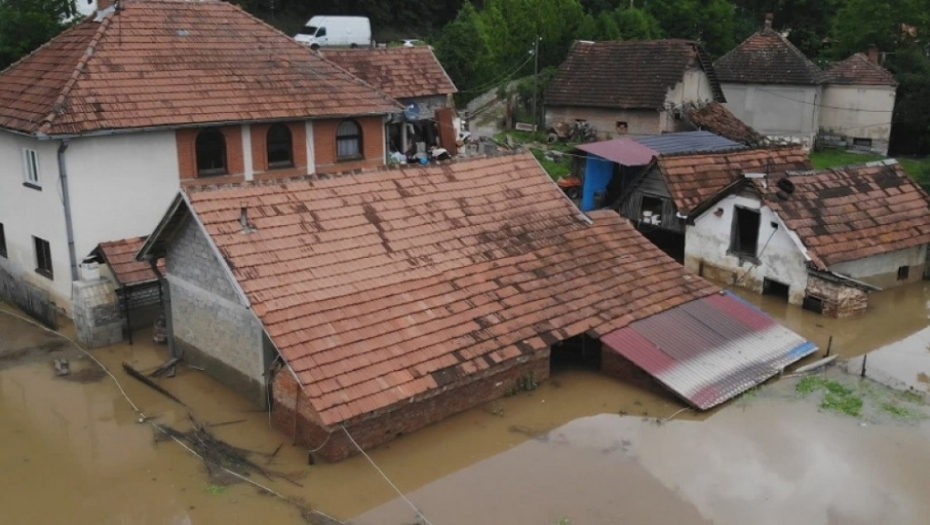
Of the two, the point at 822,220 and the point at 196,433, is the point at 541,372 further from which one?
the point at 822,220

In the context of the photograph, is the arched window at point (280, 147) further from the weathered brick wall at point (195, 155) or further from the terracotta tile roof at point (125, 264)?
the terracotta tile roof at point (125, 264)

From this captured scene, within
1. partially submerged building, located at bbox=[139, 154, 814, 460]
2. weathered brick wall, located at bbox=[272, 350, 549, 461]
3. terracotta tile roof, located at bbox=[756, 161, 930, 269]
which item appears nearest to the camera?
weathered brick wall, located at bbox=[272, 350, 549, 461]

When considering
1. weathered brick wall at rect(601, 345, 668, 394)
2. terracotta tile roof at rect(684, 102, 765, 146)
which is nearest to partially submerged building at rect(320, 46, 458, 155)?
terracotta tile roof at rect(684, 102, 765, 146)

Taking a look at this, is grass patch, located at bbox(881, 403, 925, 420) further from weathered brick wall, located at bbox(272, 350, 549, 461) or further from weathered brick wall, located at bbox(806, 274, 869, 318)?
weathered brick wall, located at bbox(272, 350, 549, 461)

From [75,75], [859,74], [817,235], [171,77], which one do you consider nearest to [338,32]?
[171,77]

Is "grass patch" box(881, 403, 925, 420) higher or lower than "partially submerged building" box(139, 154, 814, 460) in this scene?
lower

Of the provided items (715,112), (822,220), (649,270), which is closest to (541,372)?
(649,270)
